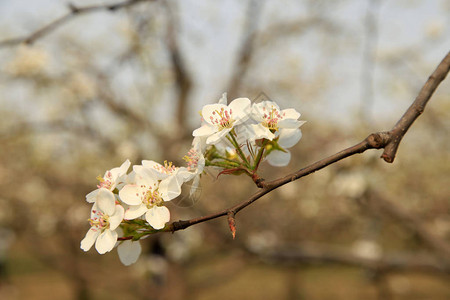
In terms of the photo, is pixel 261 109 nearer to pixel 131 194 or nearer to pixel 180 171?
pixel 180 171

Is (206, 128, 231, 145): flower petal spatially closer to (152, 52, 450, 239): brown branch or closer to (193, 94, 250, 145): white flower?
(193, 94, 250, 145): white flower

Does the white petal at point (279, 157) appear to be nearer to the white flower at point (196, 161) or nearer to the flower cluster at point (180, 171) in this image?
the flower cluster at point (180, 171)

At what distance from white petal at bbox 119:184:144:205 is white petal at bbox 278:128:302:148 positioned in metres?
0.40

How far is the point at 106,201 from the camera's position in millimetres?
935

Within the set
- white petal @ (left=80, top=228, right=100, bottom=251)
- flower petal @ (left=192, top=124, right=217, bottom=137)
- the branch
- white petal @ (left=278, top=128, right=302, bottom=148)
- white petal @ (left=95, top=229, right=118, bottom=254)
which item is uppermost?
flower petal @ (left=192, top=124, right=217, bottom=137)

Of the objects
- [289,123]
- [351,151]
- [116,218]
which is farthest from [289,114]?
[116,218]

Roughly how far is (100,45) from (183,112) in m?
2.35

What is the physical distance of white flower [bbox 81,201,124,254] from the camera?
92cm

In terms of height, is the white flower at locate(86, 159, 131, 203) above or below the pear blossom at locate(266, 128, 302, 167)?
below

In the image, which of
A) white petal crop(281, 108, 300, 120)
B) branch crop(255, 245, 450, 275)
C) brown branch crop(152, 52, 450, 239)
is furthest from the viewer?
branch crop(255, 245, 450, 275)

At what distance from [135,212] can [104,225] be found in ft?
0.28

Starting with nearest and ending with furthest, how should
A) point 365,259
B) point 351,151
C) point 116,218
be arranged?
1. point 351,151
2. point 116,218
3. point 365,259

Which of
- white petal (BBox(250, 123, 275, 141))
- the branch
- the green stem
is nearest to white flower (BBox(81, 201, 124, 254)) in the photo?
the green stem

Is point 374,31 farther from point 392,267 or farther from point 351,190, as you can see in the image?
point 392,267
